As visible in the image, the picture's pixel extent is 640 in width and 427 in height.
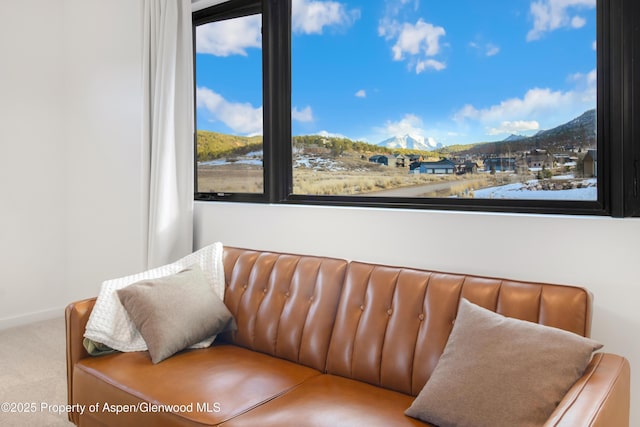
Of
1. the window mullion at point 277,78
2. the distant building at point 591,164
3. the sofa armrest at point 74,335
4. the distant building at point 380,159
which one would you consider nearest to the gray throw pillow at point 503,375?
the distant building at point 591,164

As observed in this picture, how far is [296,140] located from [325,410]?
177 cm

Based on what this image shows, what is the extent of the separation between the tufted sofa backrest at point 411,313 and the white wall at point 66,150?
2167 millimetres

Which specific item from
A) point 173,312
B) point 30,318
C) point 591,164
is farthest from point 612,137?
point 30,318

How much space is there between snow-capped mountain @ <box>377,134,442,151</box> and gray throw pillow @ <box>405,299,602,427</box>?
1.14 metres

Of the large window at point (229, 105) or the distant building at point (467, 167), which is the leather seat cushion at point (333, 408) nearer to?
the distant building at point (467, 167)

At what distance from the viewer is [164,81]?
306cm

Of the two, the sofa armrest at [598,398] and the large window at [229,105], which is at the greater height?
the large window at [229,105]

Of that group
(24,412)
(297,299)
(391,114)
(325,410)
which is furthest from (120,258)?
(325,410)

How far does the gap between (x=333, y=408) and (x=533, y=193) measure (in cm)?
131

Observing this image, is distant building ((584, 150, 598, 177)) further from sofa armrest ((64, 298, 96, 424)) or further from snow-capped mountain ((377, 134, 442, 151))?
sofa armrest ((64, 298, 96, 424))

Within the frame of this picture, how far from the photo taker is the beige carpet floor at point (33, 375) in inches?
94.4

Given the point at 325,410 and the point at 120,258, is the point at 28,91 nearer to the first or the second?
the point at 120,258

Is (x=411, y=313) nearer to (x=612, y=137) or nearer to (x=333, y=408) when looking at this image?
(x=333, y=408)

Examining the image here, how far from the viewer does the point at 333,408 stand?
160 cm
